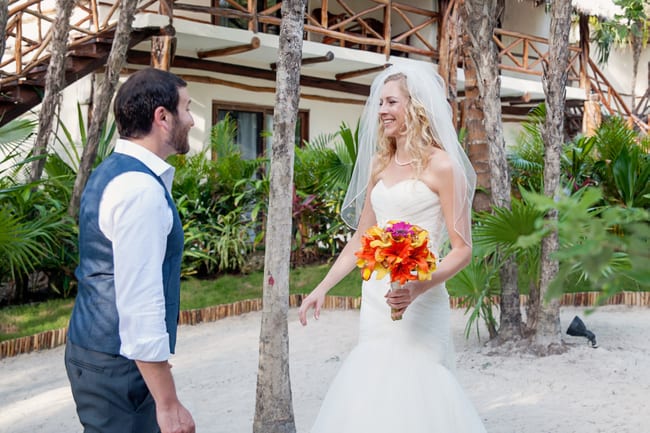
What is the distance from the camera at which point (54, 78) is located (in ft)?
26.6

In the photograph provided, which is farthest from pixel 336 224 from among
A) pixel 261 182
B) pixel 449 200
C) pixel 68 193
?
pixel 449 200

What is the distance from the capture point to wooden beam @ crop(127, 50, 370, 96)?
37.1 feet

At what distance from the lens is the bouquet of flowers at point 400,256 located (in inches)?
112

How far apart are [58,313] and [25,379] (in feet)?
4.98

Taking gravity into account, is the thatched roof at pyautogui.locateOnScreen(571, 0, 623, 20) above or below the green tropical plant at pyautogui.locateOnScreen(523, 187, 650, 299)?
above

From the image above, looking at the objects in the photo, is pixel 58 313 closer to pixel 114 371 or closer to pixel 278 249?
pixel 278 249

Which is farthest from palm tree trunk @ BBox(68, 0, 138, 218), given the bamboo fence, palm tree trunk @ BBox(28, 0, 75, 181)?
the bamboo fence

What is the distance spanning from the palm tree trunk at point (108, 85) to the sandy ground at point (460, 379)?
80.1 inches

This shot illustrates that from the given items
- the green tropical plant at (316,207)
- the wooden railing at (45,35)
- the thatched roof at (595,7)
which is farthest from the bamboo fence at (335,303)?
the thatched roof at (595,7)

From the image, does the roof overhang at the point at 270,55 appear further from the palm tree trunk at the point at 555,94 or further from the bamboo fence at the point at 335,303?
the palm tree trunk at the point at 555,94

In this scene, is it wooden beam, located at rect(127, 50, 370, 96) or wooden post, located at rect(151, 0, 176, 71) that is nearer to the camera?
wooden post, located at rect(151, 0, 176, 71)

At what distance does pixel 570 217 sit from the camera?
843 millimetres

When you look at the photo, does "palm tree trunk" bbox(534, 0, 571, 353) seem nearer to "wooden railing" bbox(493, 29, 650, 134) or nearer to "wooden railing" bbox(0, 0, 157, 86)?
"wooden railing" bbox(0, 0, 157, 86)

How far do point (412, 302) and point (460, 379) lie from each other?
2.65 meters
